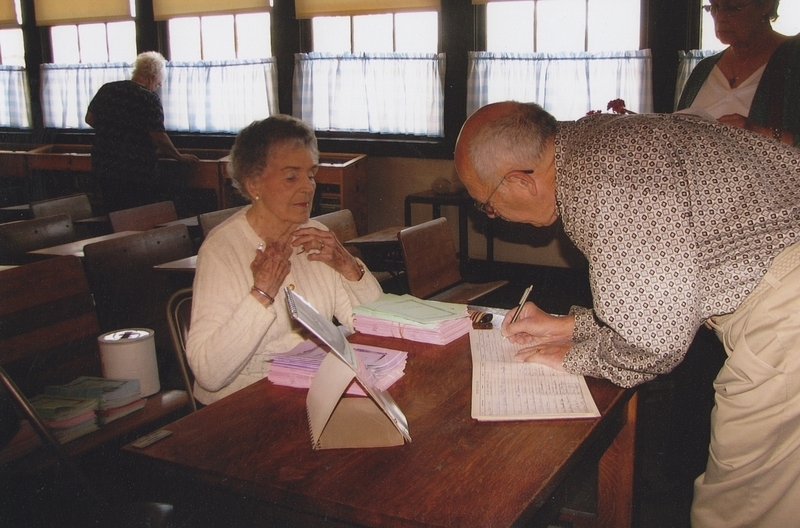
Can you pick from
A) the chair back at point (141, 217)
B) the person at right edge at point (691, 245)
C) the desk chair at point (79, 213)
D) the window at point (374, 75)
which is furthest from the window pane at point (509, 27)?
the person at right edge at point (691, 245)

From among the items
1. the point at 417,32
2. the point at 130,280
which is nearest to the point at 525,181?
the point at 130,280

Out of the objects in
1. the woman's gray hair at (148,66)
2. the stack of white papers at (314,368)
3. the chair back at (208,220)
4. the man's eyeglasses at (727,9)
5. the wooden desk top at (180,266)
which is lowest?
the wooden desk top at (180,266)

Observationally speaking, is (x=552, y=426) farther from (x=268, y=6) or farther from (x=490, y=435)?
(x=268, y=6)

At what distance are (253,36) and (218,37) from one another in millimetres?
415

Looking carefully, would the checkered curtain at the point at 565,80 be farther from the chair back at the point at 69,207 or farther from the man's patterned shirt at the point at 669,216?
the man's patterned shirt at the point at 669,216

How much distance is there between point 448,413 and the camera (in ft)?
4.98

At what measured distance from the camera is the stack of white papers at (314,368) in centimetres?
166

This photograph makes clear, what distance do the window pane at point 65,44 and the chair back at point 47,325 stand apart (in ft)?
21.9

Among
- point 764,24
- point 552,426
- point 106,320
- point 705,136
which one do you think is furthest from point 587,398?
point 106,320

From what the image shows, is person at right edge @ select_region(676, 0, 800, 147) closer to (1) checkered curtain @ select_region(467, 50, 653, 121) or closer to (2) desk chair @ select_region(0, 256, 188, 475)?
(2) desk chair @ select_region(0, 256, 188, 475)

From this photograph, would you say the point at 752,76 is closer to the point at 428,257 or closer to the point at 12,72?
the point at 428,257

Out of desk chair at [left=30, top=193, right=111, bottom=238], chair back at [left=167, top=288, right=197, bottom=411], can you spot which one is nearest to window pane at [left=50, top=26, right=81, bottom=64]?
desk chair at [left=30, top=193, right=111, bottom=238]

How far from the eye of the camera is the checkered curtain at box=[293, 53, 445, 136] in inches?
246

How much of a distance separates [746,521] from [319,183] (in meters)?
4.98
